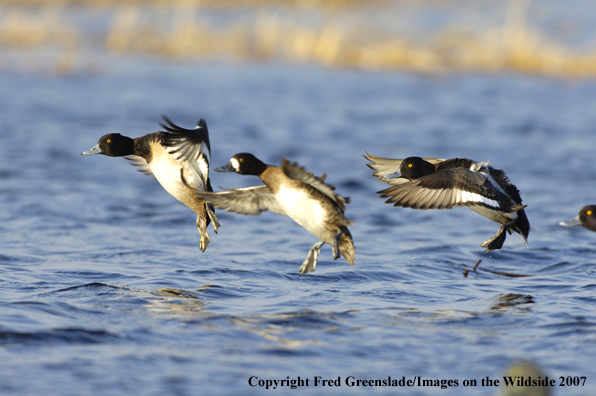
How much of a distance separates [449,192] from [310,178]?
211 centimetres

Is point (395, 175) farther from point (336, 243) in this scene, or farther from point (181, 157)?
point (181, 157)

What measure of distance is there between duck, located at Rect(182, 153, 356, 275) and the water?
80cm

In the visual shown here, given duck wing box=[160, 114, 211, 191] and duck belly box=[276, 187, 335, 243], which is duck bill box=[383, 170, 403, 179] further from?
duck wing box=[160, 114, 211, 191]

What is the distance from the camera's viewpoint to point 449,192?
7.08 m

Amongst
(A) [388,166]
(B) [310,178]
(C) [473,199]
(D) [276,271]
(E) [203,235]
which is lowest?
(D) [276,271]

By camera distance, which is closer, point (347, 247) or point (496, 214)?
point (347, 247)

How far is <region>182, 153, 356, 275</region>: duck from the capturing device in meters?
5.92

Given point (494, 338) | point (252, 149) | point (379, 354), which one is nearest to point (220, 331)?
point (379, 354)

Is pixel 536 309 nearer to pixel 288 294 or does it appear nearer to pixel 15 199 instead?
pixel 288 294

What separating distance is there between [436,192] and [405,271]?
1370 millimetres

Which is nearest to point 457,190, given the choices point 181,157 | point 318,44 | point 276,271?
point 276,271

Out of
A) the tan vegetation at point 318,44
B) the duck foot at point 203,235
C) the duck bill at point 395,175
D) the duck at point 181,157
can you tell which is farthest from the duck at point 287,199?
the tan vegetation at point 318,44

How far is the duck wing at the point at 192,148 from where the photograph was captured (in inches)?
261

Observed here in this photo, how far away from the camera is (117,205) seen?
1135cm
